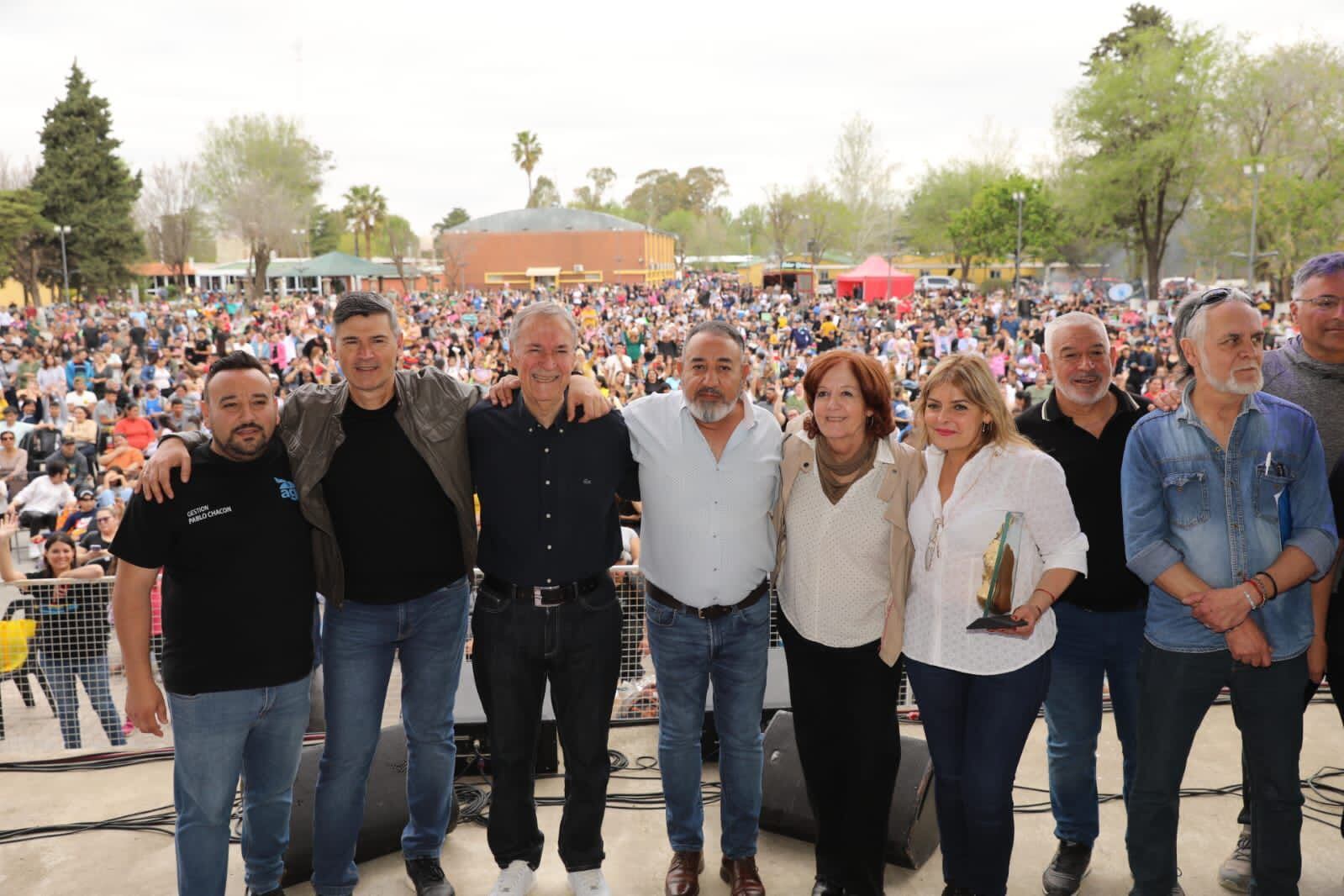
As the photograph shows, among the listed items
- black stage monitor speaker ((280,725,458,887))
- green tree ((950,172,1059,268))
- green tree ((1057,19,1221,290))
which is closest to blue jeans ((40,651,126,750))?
black stage monitor speaker ((280,725,458,887))

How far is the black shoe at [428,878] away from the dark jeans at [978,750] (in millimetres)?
1544

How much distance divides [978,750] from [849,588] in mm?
543

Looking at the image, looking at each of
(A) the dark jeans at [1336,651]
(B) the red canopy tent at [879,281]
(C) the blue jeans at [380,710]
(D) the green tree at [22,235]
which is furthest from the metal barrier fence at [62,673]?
(B) the red canopy tent at [879,281]

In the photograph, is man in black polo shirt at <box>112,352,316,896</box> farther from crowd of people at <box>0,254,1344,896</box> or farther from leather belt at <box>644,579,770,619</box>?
leather belt at <box>644,579,770,619</box>

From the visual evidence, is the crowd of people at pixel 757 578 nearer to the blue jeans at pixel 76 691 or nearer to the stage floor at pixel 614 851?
the stage floor at pixel 614 851

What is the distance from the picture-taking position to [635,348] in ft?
59.0

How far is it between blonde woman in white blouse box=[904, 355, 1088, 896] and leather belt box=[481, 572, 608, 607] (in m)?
0.95

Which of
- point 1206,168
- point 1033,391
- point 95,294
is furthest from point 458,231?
point 1033,391

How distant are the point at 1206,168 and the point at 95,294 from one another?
46.8 meters

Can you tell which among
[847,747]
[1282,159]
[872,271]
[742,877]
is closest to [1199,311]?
[847,747]

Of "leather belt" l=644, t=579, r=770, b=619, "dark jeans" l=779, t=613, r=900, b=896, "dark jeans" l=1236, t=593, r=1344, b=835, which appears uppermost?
"leather belt" l=644, t=579, r=770, b=619

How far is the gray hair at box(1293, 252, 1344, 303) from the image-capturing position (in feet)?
9.57

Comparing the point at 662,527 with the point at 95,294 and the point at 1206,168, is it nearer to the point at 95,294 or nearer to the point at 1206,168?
the point at 1206,168

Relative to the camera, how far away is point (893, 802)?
128 inches
